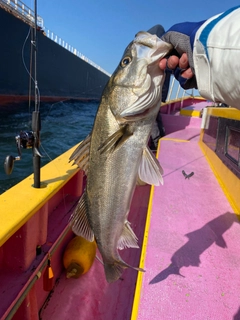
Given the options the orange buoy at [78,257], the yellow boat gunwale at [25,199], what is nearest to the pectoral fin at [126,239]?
the yellow boat gunwale at [25,199]

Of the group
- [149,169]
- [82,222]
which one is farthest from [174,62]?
[82,222]

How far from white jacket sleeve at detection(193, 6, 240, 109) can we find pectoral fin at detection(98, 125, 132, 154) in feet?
1.56

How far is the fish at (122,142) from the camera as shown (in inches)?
56.7

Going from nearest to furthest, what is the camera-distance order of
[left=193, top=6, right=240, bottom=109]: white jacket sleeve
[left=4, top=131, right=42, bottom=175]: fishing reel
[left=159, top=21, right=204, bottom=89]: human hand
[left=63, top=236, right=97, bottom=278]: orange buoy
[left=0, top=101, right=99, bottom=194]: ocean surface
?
[left=193, top=6, right=240, bottom=109]: white jacket sleeve, [left=159, top=21, right=204, bottom=89]: human hand, [left=4, top=131, right=42, bottom=175]: fishing reel, [left=63, top=236, right=97, bottom=278]: orange buoy, [left=0, top=101, right=99, bottom=194]: ocean surface

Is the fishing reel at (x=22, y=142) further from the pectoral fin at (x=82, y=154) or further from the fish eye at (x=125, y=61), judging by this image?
the fish eye at (x=125, y=61)

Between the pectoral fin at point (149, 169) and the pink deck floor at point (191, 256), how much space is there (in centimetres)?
85

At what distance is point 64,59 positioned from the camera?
29734mm

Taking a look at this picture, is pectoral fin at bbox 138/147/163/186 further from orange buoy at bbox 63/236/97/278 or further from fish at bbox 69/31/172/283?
orange buoy at bbox 63/236/97/278

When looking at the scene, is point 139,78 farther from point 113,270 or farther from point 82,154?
point 113,270

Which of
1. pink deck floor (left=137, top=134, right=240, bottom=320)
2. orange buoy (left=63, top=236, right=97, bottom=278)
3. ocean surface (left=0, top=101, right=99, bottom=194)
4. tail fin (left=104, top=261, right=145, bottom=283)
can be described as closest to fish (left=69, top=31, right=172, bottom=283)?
tail fin (left=104, top=261, right=145, bottom=283)

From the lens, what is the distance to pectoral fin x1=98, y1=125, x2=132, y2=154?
1.46 m

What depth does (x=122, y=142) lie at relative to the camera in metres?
1.49

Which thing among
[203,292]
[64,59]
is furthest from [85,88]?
[203,292]

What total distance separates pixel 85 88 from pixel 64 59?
8.13 metres
